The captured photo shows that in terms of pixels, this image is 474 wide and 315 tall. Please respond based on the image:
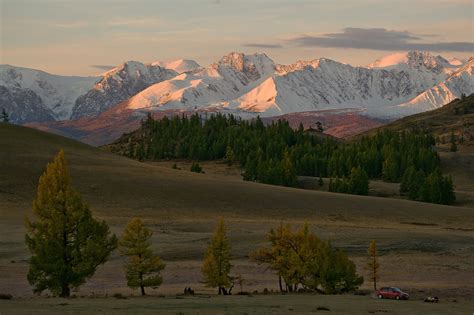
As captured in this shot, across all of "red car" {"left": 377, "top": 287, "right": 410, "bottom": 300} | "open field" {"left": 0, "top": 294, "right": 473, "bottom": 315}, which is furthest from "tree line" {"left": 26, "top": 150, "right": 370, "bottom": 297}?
"red car" {"left": 377, "top": 287, "right": 410, "bottom": 300}

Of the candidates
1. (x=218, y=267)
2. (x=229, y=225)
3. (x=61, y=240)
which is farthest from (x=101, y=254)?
(x=229, y=225)

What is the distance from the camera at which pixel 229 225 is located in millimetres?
107562

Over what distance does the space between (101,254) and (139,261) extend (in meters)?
5.67

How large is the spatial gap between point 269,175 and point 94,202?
251ft

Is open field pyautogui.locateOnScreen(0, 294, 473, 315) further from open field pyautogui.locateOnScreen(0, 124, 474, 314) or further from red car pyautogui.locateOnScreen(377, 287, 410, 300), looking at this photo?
red car pyautogui.locateOnScreen(377, 287, 410, 300)

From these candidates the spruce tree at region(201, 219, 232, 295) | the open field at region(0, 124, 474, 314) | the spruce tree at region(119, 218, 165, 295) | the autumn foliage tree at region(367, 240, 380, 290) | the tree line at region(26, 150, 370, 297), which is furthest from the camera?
the autumn foliage tree at region(367, 240, 380, 290)

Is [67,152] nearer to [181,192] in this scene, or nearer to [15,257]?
[181,192]

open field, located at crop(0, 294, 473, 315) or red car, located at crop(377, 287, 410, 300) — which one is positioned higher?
open field, located at crop(0, 294, 473, 315)

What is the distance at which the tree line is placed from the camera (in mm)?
61594

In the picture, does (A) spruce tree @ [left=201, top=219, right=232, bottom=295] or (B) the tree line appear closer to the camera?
(B) the tree line

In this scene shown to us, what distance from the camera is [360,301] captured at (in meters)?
60.7

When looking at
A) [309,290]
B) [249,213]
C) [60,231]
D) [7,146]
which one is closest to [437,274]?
[309,290]

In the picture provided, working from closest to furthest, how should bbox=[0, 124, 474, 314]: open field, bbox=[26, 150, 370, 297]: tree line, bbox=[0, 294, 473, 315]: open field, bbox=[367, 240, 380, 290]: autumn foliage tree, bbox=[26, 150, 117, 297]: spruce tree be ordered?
bbox=[0, 294, 473, 315]: open field → bbox=[0, 124, 474, 314]: open field → bbox=[26, 150, 117, 297]: spruce tree → bbox=[26, 150, 370, 297]: tree line → bbox=[367, 240, 380, 290]: autumn foliage tree

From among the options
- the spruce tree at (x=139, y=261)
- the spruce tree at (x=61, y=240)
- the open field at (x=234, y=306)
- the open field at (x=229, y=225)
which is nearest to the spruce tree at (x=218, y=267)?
the open field at (x=229, y=225)
